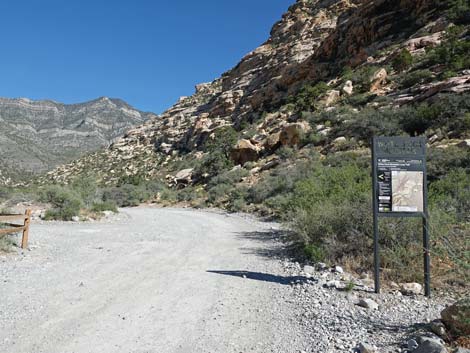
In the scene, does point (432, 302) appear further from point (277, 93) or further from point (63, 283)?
point (277, 93)

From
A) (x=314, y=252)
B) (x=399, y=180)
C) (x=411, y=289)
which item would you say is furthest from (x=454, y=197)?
(x=411, y=289)

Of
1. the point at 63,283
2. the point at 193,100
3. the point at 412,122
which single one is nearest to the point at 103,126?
the point at 193,100

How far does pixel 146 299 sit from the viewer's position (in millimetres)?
5309

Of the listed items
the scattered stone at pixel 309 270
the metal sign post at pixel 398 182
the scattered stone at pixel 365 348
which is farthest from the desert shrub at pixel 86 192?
the scattered stone at pixel 365 348

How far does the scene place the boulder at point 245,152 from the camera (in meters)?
31.6

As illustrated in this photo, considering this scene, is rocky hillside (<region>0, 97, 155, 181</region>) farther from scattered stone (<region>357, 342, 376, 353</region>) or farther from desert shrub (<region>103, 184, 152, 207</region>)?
scattered stone (<region>357, 342, 376, 353</region>)

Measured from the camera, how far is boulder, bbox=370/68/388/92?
96.0 feet

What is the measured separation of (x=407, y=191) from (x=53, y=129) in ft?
417

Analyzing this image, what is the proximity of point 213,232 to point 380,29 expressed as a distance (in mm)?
35213

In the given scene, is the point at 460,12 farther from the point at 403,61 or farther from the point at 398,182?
the point at 398,182

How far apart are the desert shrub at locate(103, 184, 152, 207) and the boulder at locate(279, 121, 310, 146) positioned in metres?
13.3

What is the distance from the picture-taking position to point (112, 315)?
4.66 metres

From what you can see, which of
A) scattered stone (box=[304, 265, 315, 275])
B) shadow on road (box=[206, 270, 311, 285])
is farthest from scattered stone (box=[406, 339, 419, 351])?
scattered stone (box=[304, 265, 315, 275])

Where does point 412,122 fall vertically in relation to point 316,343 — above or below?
above
